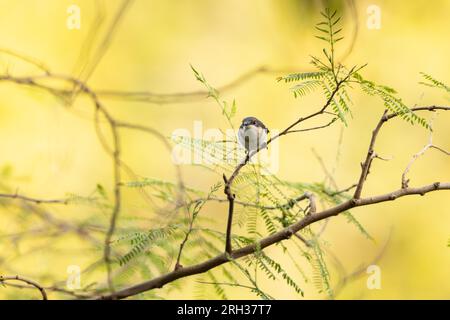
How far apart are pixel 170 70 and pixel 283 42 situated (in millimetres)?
477

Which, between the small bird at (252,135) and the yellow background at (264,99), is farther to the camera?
the yellow background at (264,99)

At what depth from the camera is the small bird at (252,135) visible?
867 millimetres

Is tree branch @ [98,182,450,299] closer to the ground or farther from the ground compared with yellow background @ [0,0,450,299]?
closer to the ground

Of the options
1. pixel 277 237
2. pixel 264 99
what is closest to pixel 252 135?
pixel 277 237

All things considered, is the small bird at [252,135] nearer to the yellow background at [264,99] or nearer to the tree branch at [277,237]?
the tree branch at [277,237]

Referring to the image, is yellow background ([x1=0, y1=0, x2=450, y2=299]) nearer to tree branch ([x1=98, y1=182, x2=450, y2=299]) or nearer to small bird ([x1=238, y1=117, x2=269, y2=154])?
small bird ([x1=238, y1=117, x2=269, y2=154])

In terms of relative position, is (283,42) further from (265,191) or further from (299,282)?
(265,191)

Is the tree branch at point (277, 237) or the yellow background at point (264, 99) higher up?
the yellow background at point (264, 99)

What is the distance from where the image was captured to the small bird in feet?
2.84

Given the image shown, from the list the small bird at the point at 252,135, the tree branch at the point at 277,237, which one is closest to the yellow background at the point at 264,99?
the small bird at the point at 252,135

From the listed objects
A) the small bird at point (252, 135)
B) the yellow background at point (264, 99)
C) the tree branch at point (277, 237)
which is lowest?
the tree branch at point (277, 237)

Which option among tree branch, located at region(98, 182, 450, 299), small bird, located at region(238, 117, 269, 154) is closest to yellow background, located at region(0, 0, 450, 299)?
small bird, located at region(238, 117, 269, 154)

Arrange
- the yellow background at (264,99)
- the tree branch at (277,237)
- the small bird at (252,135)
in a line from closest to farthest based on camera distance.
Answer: the tree branch at (277,237) → the small bird at (252,135) → the yellow background at (264,99)

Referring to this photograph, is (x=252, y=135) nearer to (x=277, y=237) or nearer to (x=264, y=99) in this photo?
(x=277, y=237)
